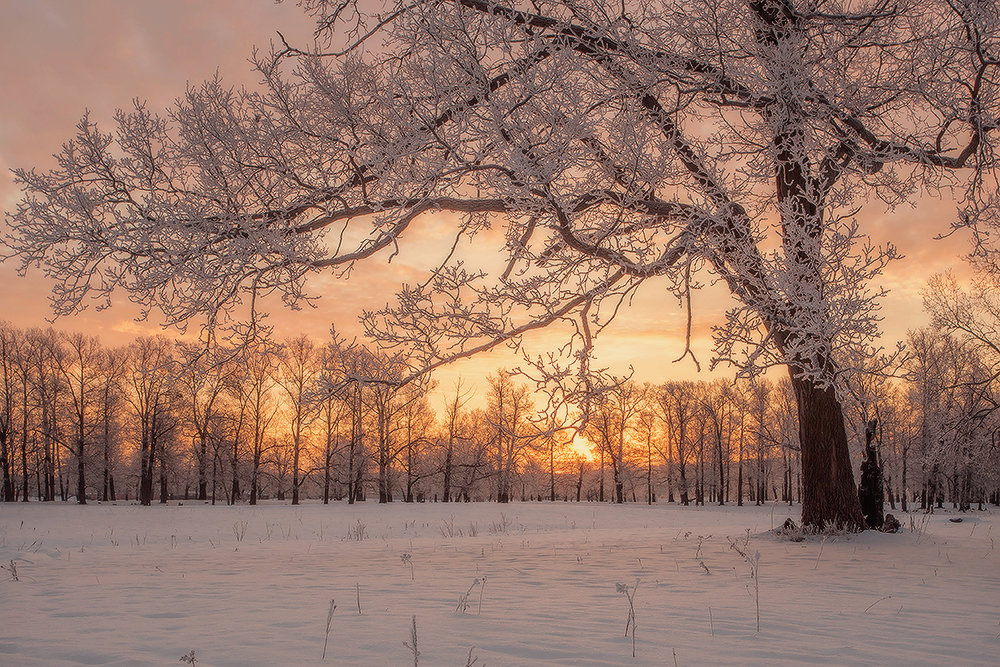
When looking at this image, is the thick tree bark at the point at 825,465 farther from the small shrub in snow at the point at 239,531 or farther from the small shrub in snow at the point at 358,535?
the small shrub in snow at the point at 239,531

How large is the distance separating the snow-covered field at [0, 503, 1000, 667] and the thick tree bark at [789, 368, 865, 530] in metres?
1.08

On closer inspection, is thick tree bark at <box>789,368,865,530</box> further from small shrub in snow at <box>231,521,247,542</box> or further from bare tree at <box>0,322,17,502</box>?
bare tree at <box>0,322,17,502</box>

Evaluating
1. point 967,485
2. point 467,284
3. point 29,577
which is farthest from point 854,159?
point 967,485

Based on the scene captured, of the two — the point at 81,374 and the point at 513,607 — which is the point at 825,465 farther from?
the point at 81,374

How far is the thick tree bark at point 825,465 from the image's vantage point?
10406mm

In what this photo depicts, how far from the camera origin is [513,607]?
4.86 metres

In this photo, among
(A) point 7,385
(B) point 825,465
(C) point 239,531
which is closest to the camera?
(B) point 825,465

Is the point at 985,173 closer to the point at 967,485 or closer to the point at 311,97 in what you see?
the point at 311,97

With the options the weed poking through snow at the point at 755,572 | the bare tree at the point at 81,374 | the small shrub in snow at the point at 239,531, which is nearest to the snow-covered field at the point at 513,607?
the weed poking through snow at the point at 755,572

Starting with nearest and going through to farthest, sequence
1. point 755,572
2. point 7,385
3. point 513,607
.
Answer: point 513,607 → point 755,572 → point 7,385

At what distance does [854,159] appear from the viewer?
865 cm

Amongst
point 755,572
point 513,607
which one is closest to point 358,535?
point 513,607

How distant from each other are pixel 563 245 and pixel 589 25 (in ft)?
9.14

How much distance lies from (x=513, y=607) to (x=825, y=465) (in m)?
7.62
